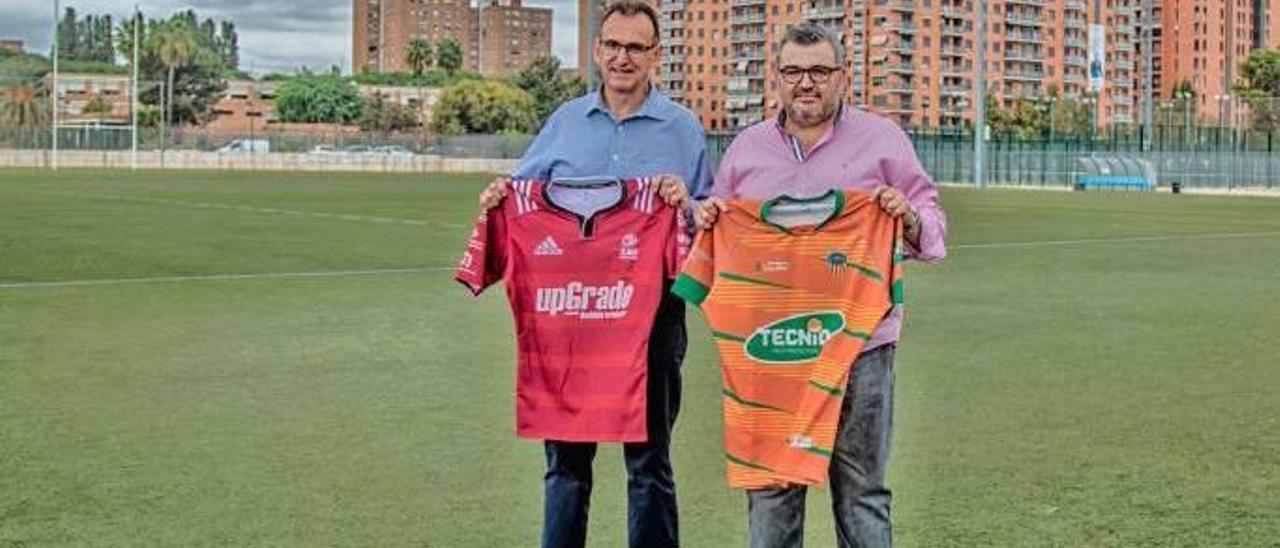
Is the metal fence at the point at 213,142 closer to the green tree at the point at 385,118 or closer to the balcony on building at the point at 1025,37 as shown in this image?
the green tree at the point at 385,118

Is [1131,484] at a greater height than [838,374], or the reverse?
[838,374]

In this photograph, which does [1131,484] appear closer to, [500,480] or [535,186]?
[500,480]

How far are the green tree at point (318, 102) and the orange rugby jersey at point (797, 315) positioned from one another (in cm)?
14708

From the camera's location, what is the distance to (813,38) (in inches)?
176

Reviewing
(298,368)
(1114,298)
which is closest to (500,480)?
(298,368)

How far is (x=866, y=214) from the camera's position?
439 cm

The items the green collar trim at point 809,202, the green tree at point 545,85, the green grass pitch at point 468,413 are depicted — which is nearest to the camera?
the green collar trim at point 809,202

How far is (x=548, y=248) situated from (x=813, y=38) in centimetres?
99

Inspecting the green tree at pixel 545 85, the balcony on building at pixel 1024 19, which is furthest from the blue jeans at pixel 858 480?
the balcony on building at pixel 1024 19

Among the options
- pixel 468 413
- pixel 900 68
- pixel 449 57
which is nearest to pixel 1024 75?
pixel 900 68

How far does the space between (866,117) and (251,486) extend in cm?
327

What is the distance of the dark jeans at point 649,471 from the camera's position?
5.00 metres

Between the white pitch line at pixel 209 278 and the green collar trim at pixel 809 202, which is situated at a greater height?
the green collar trim at pixel 809 202

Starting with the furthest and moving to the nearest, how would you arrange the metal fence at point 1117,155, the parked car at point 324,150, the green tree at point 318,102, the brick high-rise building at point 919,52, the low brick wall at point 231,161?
the green tree at point 318,102, the brick high-rise building at point 919,52, the parked car at point 324,150, the low brick wall at point 231,161, the metal fence at point 1117,155
